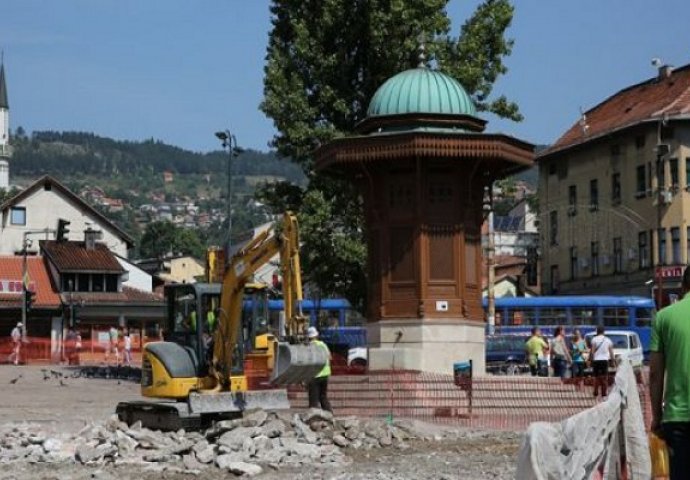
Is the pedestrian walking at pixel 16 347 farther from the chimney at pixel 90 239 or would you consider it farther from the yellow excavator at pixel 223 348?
the yellow excavator at pixel 223 348

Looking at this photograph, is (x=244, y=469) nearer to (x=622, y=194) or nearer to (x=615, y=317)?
(x=615, y=317)

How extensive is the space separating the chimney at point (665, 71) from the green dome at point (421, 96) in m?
45.8

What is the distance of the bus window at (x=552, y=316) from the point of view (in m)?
55.1

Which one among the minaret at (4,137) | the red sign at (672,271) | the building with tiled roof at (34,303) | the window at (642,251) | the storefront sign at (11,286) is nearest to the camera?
the red sign at (672,271)

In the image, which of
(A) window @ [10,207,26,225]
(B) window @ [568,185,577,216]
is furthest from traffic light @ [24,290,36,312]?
(B) window @ [568,185,577,216]

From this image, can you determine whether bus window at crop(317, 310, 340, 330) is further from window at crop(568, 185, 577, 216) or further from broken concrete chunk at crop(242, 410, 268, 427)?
broken concrete chunk at crop(242, 410, 268, 427)

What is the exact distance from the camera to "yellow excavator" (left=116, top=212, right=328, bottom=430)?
73.5 feet

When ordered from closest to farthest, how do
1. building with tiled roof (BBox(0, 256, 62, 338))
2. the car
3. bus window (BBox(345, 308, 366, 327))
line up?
the car < bus window (BBox(345, 308, 366, 327)) < building with tiled roof (BBox(0, 256, 62, 338))

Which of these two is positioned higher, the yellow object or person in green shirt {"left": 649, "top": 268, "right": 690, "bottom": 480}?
person in green shirt {"left": 649, "top": 268, "right": 690, "bottom": 480}

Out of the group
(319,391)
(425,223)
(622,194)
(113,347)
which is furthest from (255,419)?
(622,194)

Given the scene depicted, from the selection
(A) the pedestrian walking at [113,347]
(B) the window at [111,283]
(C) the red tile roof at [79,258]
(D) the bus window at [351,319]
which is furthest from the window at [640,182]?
(B) the window at [111,283]

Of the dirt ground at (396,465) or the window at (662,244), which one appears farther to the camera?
the window at (662,244)

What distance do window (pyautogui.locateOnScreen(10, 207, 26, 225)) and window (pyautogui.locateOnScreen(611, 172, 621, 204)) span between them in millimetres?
41740

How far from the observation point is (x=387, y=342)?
29438mm
